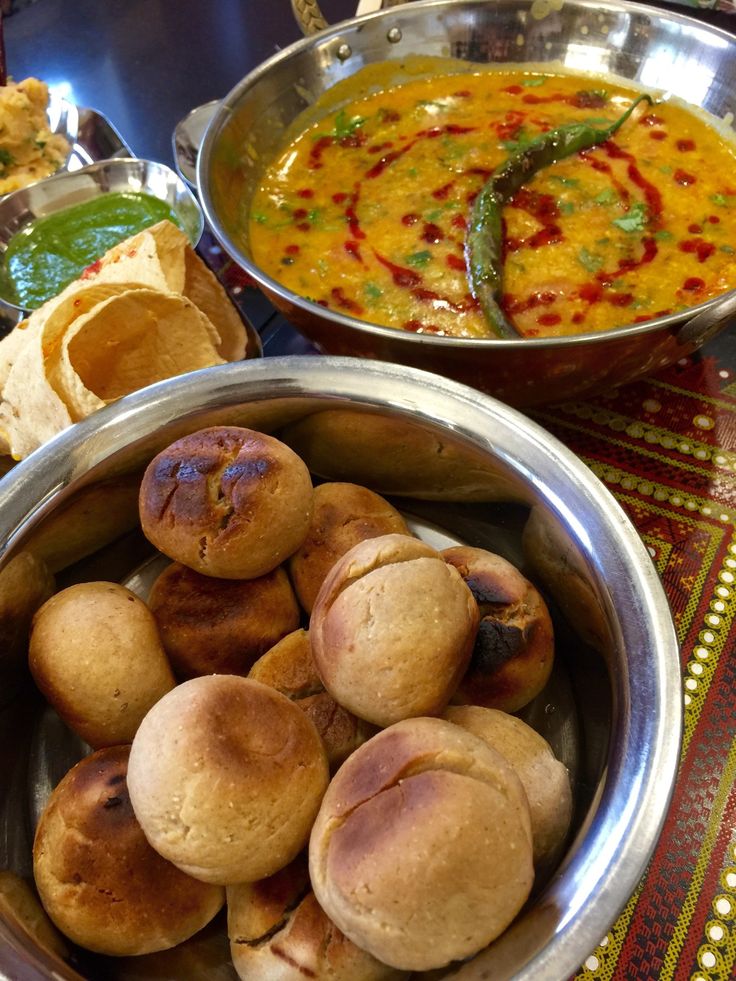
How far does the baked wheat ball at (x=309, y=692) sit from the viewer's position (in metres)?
1.19

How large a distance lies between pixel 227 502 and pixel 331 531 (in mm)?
228

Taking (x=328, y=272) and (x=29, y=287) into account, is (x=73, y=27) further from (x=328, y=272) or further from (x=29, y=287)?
(x=328, y=272)

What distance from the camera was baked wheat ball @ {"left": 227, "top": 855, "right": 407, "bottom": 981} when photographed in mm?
992

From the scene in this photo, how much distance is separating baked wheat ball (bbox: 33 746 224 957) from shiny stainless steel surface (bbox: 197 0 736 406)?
3.44 ft

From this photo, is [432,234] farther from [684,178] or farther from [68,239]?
[68,239]

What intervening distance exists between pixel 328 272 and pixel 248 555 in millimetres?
1234

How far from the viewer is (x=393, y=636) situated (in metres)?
1.08

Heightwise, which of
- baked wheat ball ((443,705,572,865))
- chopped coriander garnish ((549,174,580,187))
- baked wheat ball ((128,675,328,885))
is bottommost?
baked wheat ball ((443,705,572,865))

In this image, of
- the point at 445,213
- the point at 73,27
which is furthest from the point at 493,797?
the point at 73,27

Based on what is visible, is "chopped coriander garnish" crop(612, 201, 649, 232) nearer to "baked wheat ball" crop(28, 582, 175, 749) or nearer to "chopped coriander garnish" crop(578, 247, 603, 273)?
"chopped coriander garnish" crop(578, 247, 603, 273)

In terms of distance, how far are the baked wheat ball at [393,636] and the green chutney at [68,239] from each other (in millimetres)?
1783

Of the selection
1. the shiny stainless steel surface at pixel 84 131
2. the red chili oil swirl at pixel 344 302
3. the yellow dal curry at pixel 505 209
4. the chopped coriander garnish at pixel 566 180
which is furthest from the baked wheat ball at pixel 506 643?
the shiny stainless steel surface at pixel 84 131

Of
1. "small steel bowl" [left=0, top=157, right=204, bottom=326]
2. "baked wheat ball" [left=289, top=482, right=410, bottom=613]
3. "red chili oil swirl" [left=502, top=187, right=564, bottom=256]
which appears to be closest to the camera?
"baked wheat ball" [left=289, top=482, right=410, bottom=613]

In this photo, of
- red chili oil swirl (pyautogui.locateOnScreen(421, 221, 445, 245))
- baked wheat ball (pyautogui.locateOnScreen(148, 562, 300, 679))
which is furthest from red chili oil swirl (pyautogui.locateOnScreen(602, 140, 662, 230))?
baked wheat ball (pyautogui.locateOnScreen(148, 562, 300, 679))
